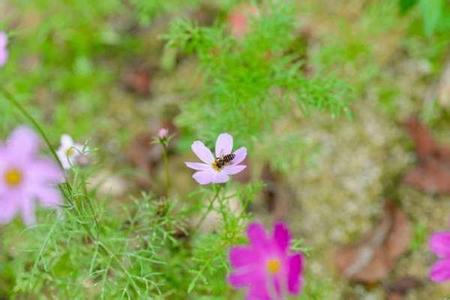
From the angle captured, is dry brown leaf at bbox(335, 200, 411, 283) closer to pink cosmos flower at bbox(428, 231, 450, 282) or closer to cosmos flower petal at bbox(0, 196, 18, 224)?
pink cosmos flower at bbox(428, 231, 450, 282)

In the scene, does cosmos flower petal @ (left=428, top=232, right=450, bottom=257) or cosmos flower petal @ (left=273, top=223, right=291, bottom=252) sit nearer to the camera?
cosmos flower petal @ (left=273, top=223, right=291, bottom=252)

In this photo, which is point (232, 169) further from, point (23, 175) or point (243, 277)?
point (23, 175)

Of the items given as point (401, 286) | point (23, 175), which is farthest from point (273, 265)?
point (401, 286)

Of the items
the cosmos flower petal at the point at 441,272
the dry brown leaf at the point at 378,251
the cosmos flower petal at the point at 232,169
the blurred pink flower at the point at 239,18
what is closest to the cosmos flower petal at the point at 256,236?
the cosmos flower petal at the point at 232,169

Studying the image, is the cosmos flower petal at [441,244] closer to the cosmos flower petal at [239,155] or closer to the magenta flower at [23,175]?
the cosmos flower petal at [239,155]

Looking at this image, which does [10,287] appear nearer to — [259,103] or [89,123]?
[89,123]

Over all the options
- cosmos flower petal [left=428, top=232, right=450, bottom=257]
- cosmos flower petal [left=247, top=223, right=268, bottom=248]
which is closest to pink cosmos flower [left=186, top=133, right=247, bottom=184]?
cosmos flower petal [left=247, top=223, right=268, bottom=248]
